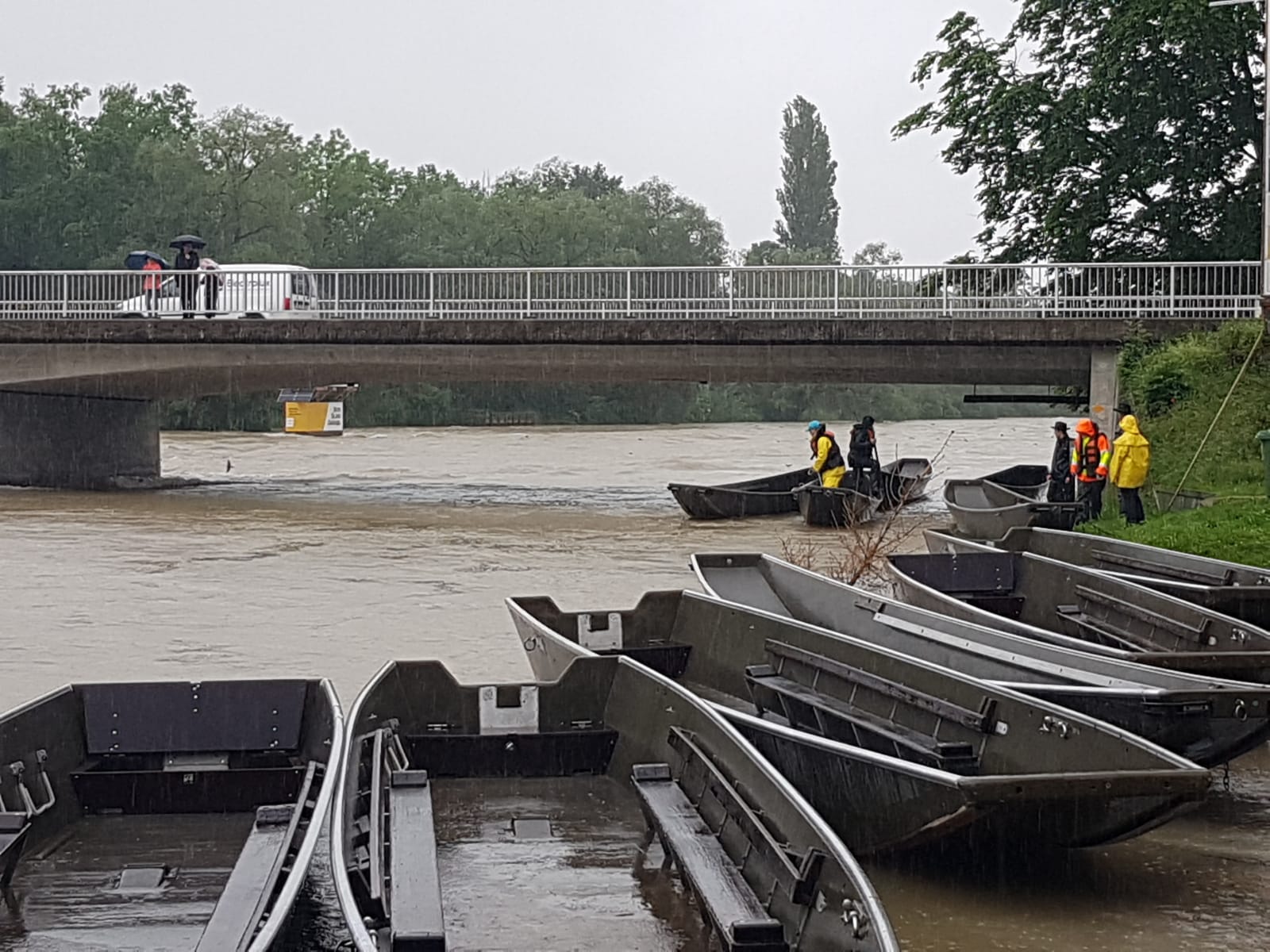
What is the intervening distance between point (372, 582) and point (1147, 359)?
14245 millimetres

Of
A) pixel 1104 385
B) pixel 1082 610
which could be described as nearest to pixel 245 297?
pixel 1104 385

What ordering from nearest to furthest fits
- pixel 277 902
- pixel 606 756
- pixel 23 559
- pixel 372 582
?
1. pixel 277 902
2. pixel 606 756
3. pixel 372 582
4. pixel 23 559

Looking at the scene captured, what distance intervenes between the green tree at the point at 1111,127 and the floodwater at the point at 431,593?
7.55 m

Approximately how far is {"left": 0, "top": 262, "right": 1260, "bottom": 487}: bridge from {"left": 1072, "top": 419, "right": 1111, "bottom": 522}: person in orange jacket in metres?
7.38

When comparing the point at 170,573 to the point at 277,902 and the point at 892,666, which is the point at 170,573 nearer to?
the point at 892,666

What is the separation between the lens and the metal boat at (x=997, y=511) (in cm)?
2250

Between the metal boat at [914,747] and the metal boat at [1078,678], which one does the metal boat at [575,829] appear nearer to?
the metal boat at [914,747]

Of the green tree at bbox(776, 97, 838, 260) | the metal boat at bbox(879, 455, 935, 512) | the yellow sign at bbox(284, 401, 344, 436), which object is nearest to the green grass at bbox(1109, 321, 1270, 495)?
the metal boat at bbox(879, 455, 935, 512)

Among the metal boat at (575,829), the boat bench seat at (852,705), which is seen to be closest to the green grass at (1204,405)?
the boat bench seat at (852,705)

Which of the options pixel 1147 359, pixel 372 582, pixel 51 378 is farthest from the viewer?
pixel 51 378

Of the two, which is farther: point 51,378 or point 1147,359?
point 51,378

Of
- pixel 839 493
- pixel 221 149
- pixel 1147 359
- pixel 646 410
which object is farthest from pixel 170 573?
pixel 646 410

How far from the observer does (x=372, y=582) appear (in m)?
21.2

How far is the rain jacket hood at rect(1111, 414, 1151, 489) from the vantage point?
19.9 metres
